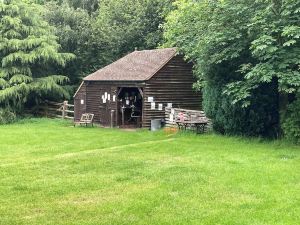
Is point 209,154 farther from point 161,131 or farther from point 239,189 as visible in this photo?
point 161,131

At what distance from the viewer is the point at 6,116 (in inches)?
1174

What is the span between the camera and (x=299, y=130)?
16594 mm

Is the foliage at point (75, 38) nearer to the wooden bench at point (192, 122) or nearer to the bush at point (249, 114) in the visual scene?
the wooden bench at point (192, 122)

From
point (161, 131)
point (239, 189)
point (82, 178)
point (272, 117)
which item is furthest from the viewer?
point (161, 131)

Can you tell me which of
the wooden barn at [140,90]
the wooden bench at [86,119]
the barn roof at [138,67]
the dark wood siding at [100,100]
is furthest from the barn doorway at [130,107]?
the wooden bench at [86,119]

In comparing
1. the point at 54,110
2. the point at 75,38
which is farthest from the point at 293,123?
the point at 75,38

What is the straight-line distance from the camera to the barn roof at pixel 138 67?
25.0 meters

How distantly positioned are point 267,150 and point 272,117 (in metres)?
3.13

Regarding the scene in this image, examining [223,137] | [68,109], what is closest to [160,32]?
[68,109]

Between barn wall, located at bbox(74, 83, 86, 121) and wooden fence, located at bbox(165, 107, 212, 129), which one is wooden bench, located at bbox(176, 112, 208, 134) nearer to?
wooden fence, located at bbox(165, 107, 212, 129)

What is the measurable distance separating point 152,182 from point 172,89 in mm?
14495

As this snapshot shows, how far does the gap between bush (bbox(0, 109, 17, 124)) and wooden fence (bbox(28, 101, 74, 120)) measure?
2.87m

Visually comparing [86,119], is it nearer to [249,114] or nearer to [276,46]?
[249,114]

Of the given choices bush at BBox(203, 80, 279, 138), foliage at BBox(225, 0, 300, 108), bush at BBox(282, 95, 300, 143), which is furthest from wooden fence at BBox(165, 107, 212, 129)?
foliage at BBox(225, 0, 300, 108)
